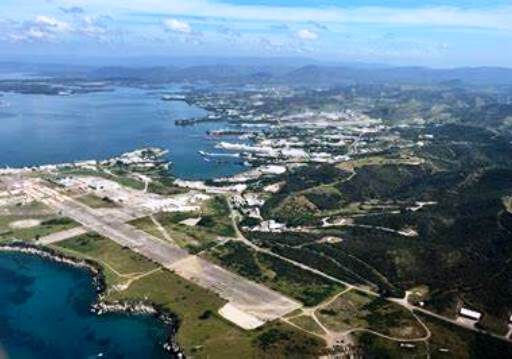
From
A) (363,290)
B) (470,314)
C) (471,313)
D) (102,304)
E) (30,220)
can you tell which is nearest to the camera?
(470,314)

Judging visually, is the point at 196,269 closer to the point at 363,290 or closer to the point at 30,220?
the point at 363,290

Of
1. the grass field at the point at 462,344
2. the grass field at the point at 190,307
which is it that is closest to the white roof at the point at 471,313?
the grass field at the point at 462,344

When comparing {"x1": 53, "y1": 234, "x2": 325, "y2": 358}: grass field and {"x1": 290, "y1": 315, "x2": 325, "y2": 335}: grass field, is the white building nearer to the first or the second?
{"x1": 290, "y1": 315, "x2": 325, "y2": 335}: grass field

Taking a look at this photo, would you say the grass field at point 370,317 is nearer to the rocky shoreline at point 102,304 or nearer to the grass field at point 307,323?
the grass field at point 307,323

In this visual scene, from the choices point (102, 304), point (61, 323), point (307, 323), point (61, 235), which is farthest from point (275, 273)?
point (61, 235)

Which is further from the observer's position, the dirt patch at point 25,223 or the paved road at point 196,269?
the dirt patch at point 25,223
